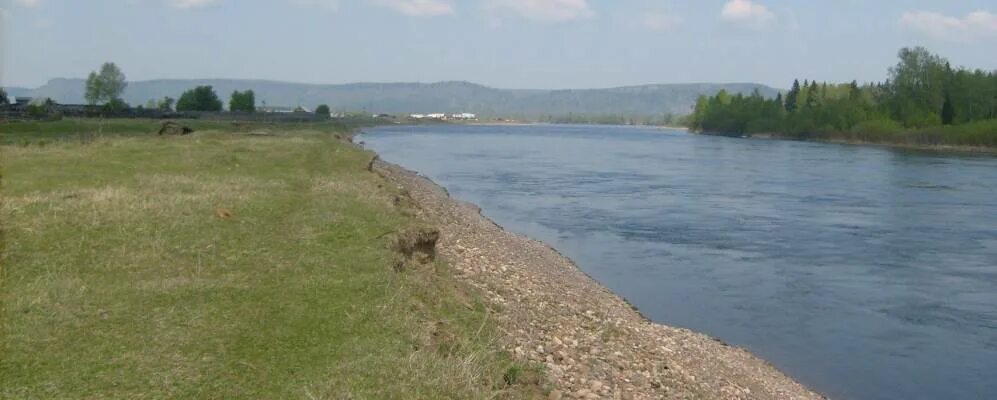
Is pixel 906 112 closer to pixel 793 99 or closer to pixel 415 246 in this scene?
pixel 793 99

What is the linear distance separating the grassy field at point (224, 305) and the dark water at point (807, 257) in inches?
346

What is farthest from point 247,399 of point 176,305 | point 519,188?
point 519,188

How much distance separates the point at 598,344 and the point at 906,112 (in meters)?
123

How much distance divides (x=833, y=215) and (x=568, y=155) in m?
55.4

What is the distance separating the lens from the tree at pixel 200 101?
435 feet

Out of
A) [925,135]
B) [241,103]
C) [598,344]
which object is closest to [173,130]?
[598,344]

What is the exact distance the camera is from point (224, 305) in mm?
11250

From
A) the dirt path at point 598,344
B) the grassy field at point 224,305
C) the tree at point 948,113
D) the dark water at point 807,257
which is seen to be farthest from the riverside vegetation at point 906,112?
the grassy field at point 224,305

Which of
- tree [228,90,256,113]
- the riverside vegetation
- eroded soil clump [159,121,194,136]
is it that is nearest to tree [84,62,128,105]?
tree [228,90,256,113]

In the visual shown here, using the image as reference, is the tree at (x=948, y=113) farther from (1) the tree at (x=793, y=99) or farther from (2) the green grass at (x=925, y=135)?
(1) the tree at (x=793, y=99)

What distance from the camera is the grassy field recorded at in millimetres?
8758

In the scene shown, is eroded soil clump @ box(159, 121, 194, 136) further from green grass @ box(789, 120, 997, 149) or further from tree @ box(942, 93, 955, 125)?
tree @ box(942, 93, 955, 125)

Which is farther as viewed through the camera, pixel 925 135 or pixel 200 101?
pixel 200 101

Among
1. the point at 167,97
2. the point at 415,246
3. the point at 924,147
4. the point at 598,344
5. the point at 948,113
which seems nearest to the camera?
the point at 598,344
